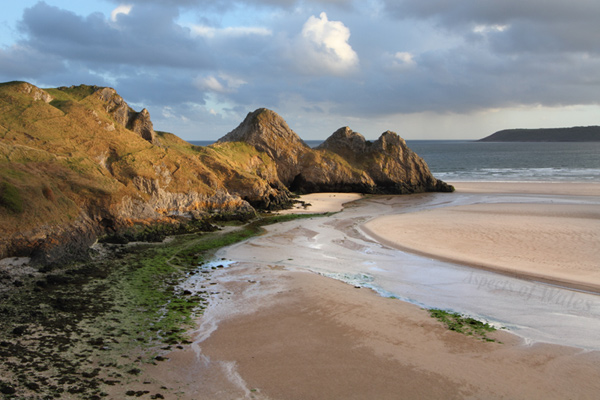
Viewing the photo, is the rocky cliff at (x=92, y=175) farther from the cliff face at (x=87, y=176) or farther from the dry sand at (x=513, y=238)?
the dry sand at (x=513, y=238)

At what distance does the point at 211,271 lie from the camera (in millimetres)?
15336

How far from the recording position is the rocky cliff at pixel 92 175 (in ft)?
50.8

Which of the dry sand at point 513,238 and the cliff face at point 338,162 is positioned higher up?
the cliff face at point 338,162

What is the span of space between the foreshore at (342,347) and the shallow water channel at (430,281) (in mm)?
189

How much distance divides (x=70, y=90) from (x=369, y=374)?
27263mm

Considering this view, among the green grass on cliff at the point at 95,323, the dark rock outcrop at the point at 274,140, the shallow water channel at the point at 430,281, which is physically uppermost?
the dark rock outcrop at the point at 274,140

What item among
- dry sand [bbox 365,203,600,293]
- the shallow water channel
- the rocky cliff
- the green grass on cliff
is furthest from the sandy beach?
the green grass on cliff

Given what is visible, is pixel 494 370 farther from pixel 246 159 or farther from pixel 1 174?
pixel 246 159

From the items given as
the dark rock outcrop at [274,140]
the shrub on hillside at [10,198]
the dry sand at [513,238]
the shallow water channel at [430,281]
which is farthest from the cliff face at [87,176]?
the dry sand at [513,238]

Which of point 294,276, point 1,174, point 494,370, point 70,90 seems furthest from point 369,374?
point 70,90

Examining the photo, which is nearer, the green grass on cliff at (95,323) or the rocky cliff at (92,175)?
the green grass on cliff at (95,323)

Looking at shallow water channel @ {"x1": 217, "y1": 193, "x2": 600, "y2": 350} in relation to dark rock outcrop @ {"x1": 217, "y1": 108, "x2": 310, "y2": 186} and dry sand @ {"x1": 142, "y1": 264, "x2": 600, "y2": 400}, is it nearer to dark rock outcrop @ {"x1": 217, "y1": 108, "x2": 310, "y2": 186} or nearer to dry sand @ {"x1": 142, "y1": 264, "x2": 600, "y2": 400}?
dry sand @ {"x1": 142, "y1": 264, "x2": 600, "y2": 400}

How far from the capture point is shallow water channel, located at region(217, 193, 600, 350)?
11008mm

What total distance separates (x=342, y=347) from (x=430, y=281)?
6.56 metres
